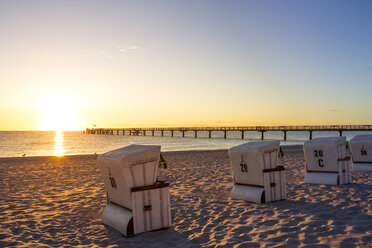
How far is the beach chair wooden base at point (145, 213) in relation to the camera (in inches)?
190

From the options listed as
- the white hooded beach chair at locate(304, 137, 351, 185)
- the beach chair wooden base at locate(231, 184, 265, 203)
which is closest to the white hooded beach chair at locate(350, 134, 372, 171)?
the white hooded beach chair at locate(304, 137, 351, 185)

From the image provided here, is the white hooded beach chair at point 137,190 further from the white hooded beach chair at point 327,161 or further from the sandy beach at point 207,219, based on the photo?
the white hooded beach chair at point 327,161

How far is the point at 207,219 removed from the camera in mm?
5699

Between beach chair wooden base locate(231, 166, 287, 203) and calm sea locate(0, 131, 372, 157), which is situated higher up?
beach chair wooden base locate(231, 166, 287, 203)

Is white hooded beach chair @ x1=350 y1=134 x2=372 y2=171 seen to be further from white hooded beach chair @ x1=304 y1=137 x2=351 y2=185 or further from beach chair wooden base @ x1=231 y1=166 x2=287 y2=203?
beach chair wooden base @ x1=231 y1=166 x2=287 y2=203

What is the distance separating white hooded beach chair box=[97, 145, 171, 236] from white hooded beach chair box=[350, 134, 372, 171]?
9154mm

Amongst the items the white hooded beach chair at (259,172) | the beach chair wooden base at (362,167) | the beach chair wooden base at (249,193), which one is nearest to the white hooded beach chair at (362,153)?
the beach chair wooden base at (362,167)

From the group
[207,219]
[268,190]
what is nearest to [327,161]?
[268,190]

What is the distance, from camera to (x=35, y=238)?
4.88 metres

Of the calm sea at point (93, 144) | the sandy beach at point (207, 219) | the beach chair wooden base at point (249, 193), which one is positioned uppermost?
the beach chair wooden base at point (249, 193)

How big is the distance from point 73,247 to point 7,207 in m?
3.32

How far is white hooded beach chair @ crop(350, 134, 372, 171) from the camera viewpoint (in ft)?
36.9

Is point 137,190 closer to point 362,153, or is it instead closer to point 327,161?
point 327,161

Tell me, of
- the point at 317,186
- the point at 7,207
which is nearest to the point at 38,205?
the point at 7,207
